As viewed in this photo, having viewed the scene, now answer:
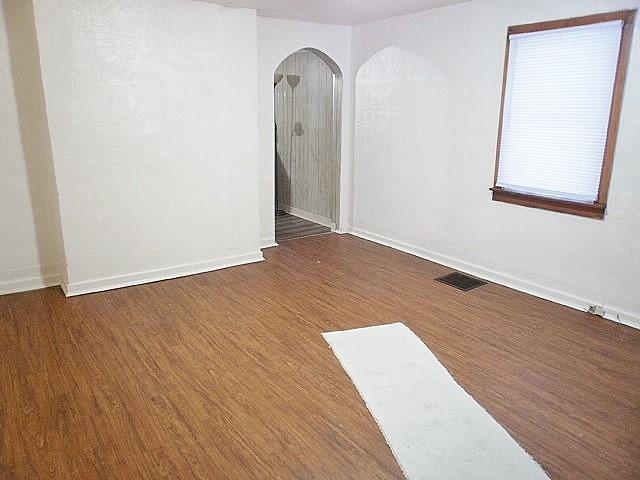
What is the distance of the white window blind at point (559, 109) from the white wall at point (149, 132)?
234 centimetres

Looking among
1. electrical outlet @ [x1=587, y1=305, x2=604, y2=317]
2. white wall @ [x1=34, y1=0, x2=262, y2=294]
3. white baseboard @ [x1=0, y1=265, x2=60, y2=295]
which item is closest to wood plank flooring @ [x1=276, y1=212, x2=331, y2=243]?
white wall @ [x1=34, y1=0, x2=262, y2=294]

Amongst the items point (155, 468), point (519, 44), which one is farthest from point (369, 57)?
point (155, 468)

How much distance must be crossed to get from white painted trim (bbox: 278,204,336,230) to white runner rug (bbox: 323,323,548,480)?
3056 mm

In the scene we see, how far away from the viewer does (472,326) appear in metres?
3.47

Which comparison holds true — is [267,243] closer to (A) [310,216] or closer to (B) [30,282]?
(A) [310,216]

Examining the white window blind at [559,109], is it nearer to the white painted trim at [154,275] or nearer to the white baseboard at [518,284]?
the white baseboard at [518,284]

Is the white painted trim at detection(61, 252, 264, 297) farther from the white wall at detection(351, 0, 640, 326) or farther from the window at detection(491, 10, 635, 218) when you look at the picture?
the window at detection(491, 10, 635, 218)

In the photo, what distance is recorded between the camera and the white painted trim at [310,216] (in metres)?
6.25

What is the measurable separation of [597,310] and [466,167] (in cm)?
164

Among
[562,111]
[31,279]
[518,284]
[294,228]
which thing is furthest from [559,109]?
[31,279]

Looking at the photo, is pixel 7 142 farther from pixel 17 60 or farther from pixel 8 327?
pixel 8 327

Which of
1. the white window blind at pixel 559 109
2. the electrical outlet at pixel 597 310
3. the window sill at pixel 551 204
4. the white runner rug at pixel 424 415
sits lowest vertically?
the white runner rug at pixel 424 415

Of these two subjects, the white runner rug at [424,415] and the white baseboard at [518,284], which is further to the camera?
the white baseboard at [518,284]

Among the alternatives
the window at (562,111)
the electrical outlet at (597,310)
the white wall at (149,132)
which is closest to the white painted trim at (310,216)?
the white wall at (149,132)
